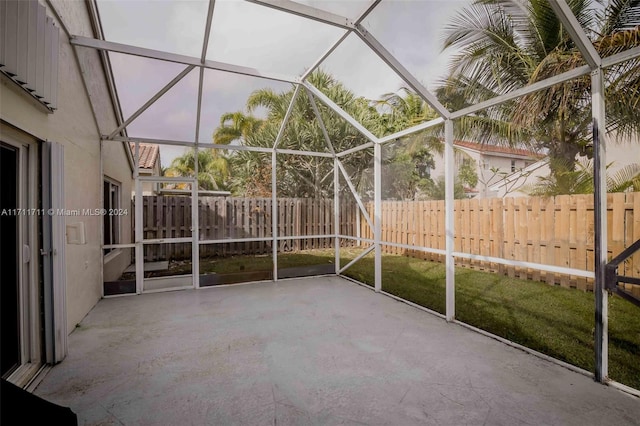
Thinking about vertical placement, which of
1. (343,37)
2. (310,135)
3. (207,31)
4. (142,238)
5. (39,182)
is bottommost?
(142,238)

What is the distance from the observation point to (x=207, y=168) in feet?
65.1

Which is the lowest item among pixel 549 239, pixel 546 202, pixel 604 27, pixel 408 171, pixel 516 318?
pixel 516 318

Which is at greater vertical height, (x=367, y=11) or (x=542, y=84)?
(x=367, y=11)

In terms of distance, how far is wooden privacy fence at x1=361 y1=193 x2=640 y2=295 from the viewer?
4105 mm

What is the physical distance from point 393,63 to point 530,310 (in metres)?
3.62

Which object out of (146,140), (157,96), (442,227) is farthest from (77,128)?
(442,227)

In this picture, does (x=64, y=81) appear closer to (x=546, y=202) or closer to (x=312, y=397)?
(x=312, y=397)

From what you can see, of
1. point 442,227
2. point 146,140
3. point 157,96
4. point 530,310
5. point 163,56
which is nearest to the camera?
point 163,56

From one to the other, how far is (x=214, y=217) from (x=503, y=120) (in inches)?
289

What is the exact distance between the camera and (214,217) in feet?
28.1

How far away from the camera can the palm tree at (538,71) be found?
413 centimetres

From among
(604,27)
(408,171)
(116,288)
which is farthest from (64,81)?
(408,171)

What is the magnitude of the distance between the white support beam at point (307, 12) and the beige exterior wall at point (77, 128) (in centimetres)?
210

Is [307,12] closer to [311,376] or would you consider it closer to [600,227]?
[600,227]
